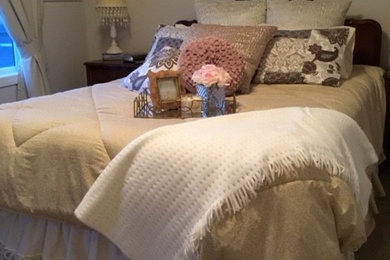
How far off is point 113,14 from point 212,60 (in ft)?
5.32

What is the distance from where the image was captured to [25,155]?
1.82 m

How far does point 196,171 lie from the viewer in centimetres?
143

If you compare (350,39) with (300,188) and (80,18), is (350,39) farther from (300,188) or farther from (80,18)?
(80,18)

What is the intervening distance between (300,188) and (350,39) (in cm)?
168

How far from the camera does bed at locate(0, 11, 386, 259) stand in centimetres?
134

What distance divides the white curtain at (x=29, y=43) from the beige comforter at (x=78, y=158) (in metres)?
1.29

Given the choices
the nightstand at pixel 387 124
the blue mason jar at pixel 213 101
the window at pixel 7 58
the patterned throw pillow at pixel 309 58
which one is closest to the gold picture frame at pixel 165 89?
the blue mason jar at pixel 213 101

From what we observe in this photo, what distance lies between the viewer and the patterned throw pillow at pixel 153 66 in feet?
8.32

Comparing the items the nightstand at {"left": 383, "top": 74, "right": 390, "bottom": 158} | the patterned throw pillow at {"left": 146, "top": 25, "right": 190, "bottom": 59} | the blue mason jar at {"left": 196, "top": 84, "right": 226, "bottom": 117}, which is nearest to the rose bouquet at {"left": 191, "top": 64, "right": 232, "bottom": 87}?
the blue mason jar at {"left": 196, "top": 84, "right": 226, "bottom": 117}

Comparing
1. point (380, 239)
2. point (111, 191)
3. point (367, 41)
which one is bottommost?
point (380, 239)

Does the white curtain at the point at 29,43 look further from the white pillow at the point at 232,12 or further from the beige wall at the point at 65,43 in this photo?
the white pillow at the point at 232,12

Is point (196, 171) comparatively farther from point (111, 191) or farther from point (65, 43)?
point (65, 43)

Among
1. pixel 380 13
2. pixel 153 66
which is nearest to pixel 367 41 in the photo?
pixel 380 13

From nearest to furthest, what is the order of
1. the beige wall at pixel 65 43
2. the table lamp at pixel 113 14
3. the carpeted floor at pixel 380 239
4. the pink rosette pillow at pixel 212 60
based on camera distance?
1. the carpeted floor at pixel 380 239
2. the pink rosette pillow at pixel 212 60
3. the table lamp at pixel 113 14
4. the beige wall at pixel 65 43
